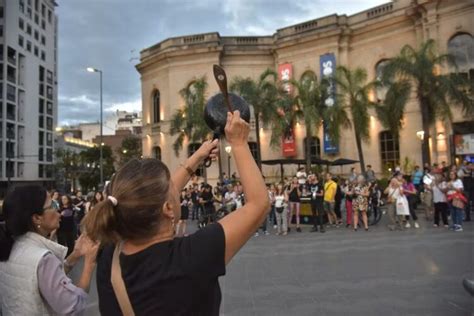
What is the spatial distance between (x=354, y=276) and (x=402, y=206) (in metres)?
6.73

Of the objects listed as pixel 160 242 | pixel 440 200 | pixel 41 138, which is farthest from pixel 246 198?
pixel 41 138

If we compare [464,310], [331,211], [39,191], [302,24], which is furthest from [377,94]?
[39,191]

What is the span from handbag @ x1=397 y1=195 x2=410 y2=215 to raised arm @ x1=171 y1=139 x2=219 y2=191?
11695mm

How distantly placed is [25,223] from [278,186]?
12051mm

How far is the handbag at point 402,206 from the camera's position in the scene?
42.2ft

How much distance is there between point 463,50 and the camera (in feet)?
88.2

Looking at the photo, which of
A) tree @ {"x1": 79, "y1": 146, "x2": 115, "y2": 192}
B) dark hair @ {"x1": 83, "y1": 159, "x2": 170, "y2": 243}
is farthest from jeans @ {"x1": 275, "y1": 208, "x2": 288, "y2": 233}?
tree @ {"x1": 79, "y1": 146, "x2": 115, "y2": 192}

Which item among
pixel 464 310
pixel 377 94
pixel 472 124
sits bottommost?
pixel 464 310

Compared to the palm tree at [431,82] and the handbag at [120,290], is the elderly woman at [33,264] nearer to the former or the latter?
the handbag at [120,290]

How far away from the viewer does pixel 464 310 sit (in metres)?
5.05

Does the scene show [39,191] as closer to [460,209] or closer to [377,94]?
[460,209]

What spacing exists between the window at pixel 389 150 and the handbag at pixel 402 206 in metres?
17.9

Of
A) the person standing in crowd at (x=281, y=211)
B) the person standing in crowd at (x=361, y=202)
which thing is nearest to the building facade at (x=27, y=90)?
the person standing in crowd at (x=281, y=211)

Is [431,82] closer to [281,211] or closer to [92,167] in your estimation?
[281,211]
